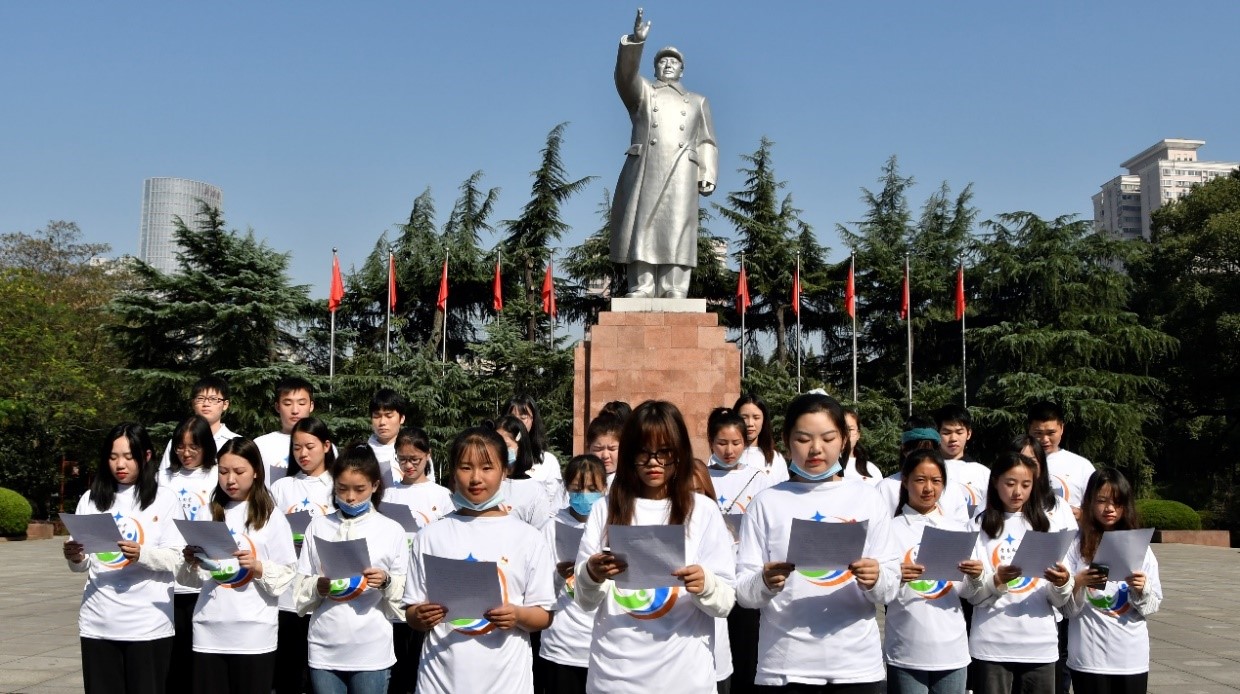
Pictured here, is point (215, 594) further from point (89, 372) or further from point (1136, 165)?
point (1136, 165)

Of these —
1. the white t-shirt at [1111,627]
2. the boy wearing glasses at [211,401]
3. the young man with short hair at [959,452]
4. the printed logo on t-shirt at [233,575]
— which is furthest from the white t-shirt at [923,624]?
the boy wearing glasses at [211,401]

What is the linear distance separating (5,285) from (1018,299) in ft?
63.3

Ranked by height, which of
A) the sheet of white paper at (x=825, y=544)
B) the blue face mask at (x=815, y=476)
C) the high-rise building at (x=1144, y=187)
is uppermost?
the high-rise building at (x=1144, y=187)

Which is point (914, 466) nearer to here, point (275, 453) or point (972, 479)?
point (972, 479)

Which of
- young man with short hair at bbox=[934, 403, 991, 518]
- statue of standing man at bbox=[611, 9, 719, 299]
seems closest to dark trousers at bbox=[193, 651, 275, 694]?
young man with short hair at bbox=[934, 403, 991, 518]

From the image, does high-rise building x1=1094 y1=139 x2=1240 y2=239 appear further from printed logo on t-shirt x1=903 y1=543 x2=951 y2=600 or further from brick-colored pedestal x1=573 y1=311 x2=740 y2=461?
printed logo on t-shirt x1=903 y1=543 x2=951 y2=600

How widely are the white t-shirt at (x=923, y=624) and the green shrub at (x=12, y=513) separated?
1621cm

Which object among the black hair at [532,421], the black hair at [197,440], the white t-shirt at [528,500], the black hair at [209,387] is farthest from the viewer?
the black hair at [532,421]

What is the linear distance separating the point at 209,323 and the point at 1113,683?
1732 centimetres

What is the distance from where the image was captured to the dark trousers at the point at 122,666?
3994mm

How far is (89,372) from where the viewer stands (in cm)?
2280

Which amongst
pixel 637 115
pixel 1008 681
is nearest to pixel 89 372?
pixel 637 115

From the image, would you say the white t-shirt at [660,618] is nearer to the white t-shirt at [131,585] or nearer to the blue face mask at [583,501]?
the blue face mask at [583,501]

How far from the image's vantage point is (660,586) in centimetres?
279
